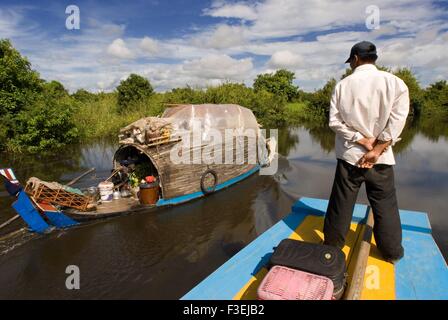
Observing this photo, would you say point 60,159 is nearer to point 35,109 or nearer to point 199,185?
point 35,109

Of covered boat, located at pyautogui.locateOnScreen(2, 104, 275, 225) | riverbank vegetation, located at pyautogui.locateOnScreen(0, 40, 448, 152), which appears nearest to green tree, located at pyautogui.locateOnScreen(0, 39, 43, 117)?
riverbank vegetation, located at pyautogui.locateOnScreen(0, 40, 448, 152)

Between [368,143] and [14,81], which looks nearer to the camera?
[368,143]

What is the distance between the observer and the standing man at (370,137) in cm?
261

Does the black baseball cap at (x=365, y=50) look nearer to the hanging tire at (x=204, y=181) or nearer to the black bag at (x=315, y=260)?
the black bag at (x=315, y=260)

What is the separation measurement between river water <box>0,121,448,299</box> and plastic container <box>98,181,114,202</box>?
733 millimetres

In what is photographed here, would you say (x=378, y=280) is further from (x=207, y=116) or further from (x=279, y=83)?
(x=279, y=83)

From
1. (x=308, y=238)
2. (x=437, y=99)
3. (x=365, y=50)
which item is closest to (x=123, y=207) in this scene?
(x=308, y=238)

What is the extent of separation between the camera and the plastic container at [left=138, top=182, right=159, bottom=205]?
23.7ft

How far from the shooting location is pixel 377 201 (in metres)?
2.77

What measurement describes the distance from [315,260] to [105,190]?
21.0 feet

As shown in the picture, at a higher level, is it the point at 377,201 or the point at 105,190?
the point at 377,201

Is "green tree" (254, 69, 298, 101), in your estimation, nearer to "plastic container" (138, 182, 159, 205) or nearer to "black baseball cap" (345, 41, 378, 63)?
"plastic container" (138, 182, 159, 205)

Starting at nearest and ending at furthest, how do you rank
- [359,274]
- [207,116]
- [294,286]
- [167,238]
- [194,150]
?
[294,286]
[359,274]
[167,238]
[194,150]
[207,116]
